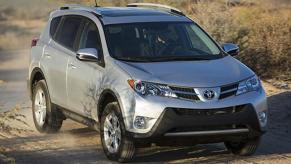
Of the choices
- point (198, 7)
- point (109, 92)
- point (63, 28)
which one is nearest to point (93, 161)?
point (109, 92)

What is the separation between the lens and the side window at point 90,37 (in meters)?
9.44

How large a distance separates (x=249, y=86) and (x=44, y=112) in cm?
348

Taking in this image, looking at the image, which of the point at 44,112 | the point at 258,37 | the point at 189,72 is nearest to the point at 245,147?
the point at 189,72

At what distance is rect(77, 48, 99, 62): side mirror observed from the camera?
29.4 feet

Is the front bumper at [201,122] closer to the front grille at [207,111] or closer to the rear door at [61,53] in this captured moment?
the front grille at [207,111]

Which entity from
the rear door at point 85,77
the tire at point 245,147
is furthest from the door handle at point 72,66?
the tire at point 245,147

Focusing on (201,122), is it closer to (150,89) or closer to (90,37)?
(150,89)

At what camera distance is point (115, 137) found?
862cm

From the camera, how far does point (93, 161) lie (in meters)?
8.73

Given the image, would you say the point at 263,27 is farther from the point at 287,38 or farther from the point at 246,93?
the point at 246,93

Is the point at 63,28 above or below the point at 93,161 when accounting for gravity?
above

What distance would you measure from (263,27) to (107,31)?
329 inches

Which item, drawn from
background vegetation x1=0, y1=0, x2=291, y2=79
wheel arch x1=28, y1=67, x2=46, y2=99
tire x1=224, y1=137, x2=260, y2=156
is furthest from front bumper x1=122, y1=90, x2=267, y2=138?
background vegetation x1=0, y1=0, x2=291, y2=79

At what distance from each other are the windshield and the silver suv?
0.04 feet
